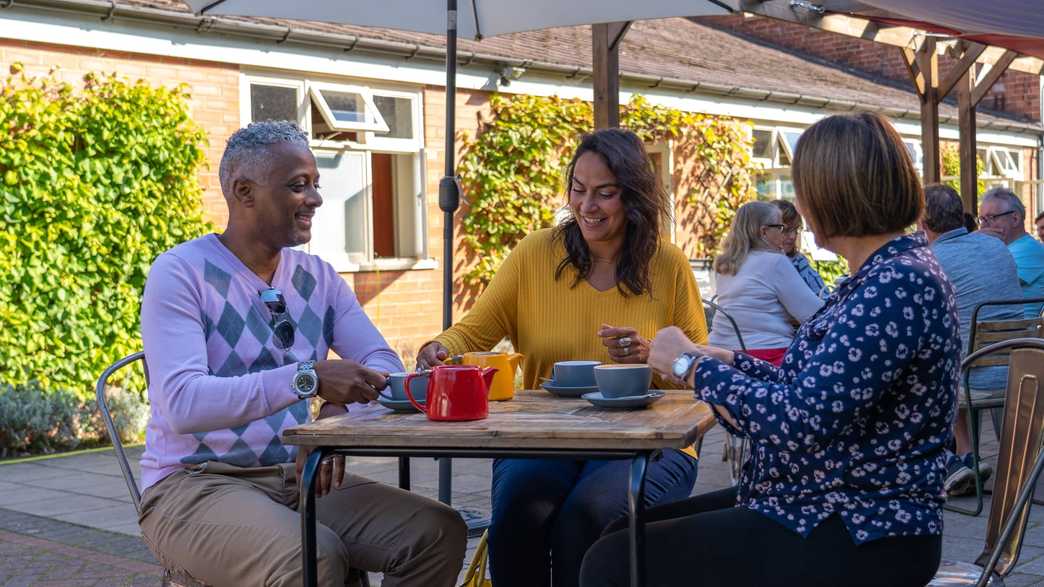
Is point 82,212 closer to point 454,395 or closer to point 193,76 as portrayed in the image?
point 193,76

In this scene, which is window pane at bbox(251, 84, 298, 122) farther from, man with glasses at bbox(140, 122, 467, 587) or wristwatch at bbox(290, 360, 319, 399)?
wristwatch at bbox(290, 360, 319, 399)

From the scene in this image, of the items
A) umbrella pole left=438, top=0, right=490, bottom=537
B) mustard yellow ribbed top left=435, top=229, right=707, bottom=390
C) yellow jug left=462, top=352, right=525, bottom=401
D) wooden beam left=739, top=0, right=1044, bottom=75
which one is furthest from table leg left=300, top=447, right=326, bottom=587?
wooden beam left=739, top=0, right=1044, bottom=75

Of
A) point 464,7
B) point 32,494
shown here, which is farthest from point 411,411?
point 32,494

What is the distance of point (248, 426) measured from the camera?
300cm

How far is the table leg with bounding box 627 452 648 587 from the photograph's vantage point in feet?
7.73

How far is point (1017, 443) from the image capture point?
2.68 meters

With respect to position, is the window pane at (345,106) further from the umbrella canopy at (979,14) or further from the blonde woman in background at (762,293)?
the umbrella canopy at (979,14)

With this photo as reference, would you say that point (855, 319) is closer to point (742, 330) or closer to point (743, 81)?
point (742, 330)

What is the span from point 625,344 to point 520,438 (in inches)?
33.6

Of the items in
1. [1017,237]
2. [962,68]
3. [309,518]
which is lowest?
[309,518]

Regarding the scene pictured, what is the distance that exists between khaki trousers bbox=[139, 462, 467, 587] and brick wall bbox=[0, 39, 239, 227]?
Answer: 6.62m

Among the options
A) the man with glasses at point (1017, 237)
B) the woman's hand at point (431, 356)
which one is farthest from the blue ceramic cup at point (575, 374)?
the man with glasses at point (1017, 237)

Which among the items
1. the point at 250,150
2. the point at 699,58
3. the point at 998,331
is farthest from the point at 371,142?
the point at 250,150

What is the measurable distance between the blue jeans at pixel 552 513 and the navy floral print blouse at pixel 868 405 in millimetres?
681
